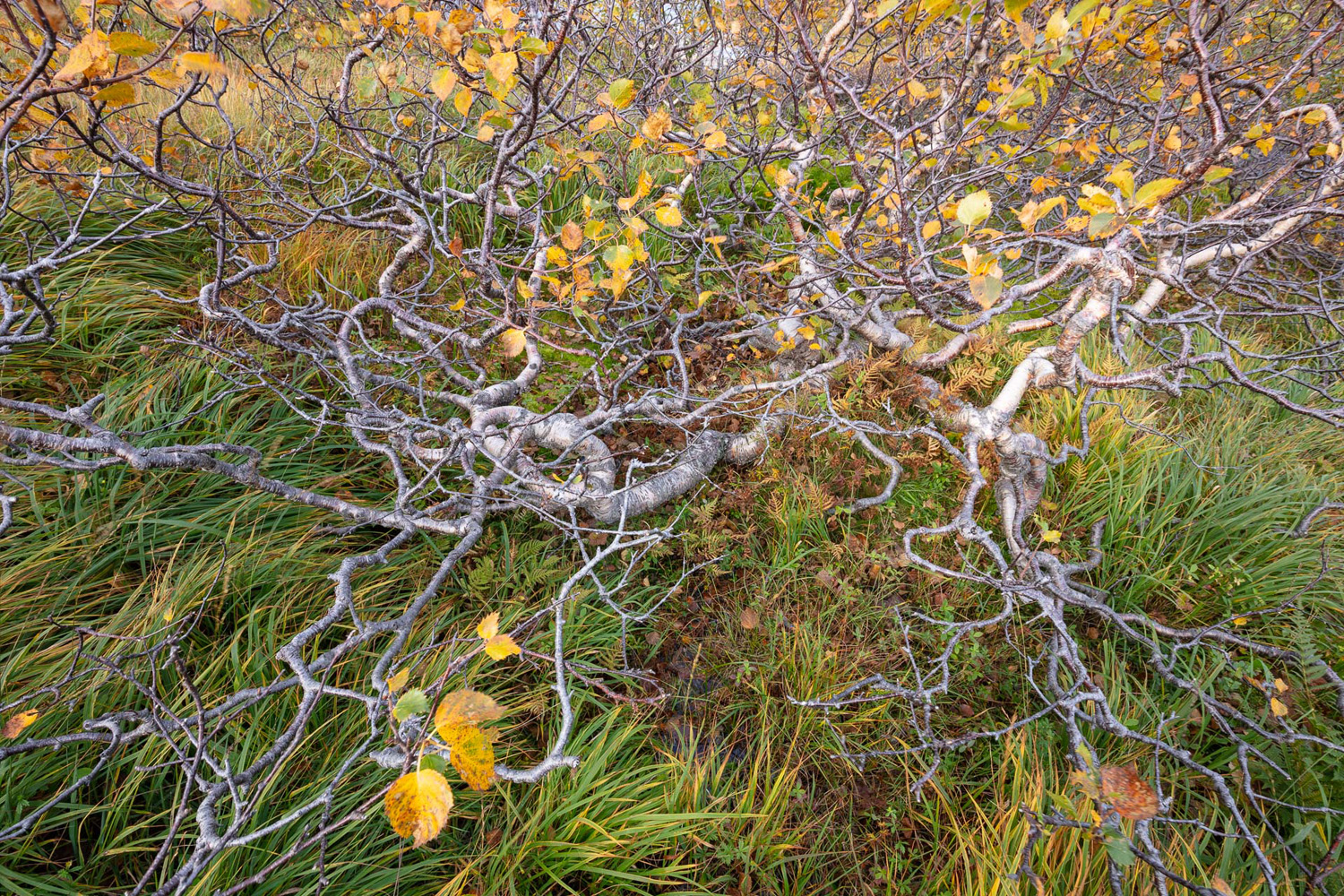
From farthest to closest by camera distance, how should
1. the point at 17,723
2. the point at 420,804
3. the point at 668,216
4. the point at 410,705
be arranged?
the point at 668,216, the point at 17,723, the point at 410,705, the point at 420,804

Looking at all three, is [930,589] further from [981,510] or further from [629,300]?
[629,300]

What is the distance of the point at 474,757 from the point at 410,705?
0.18 metres

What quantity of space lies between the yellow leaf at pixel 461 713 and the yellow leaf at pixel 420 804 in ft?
0.25

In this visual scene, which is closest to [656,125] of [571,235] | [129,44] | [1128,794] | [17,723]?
[571,235]

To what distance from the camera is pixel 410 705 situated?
1.23 metres

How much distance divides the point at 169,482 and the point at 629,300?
2509 millimetres

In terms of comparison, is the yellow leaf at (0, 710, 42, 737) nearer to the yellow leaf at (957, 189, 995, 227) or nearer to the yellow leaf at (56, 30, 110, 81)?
the yellow leaf at (56, 30, 110, 81)

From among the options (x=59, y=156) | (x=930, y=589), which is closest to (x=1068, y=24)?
(x=930, y=589)

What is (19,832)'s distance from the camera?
4.66 feet

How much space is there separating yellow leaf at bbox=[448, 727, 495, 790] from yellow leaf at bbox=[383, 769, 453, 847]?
0.05 m

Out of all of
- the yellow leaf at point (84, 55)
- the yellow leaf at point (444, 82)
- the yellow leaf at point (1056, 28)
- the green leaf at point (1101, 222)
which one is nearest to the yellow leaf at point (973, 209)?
the green leaf at point (1101, 222)

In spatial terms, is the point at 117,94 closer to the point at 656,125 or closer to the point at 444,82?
the point at 444,82

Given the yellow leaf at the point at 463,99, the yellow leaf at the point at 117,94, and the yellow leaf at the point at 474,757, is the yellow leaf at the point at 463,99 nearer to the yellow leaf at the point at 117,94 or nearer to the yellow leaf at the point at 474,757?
the yellow leaf at the point at 117,94

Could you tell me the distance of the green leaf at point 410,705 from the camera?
1205mm
